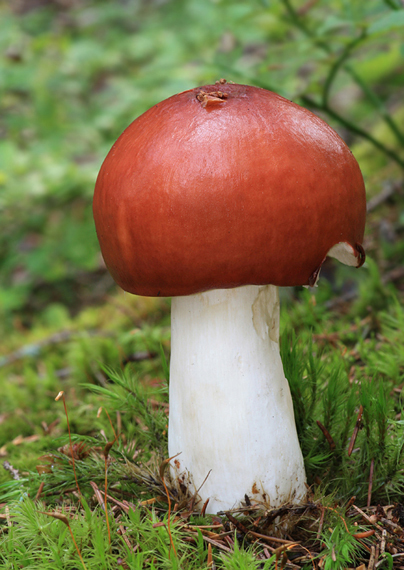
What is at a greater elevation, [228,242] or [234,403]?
[228,242]

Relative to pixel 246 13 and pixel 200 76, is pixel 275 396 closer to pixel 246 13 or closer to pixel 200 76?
pixel 246 13

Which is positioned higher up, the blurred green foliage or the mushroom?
the blurred green foliage

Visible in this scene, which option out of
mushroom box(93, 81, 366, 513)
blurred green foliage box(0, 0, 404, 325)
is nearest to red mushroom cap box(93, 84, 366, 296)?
mushroom box(93, 81, 366, 513)

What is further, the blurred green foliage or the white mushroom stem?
the blurred green foliage

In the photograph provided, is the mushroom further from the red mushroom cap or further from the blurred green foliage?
the blurred green foliage

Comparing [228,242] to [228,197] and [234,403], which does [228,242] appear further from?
[234,403]

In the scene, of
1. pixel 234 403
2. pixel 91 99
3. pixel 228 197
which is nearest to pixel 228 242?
pixel 228 197


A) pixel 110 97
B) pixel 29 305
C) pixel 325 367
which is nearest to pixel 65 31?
pixel 110 97

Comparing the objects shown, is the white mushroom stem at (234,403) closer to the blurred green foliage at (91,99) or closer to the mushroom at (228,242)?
the mushroom at (228,242)
